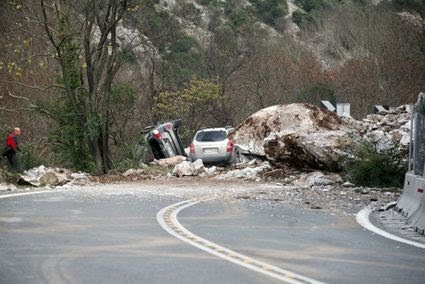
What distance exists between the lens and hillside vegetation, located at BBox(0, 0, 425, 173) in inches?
1081

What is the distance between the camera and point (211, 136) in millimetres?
29516

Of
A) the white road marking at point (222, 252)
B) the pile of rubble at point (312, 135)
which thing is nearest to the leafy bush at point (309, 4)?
the pile of rubble at point (312, 135)

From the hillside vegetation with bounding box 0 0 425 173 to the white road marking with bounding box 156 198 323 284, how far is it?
50.0 ft

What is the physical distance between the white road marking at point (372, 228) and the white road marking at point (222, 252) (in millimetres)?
2615

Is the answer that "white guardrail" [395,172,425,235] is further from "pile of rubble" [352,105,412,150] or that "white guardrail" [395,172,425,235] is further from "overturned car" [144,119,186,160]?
"overturned car" [144,119,186,160]

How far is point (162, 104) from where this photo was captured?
47094 millimetres

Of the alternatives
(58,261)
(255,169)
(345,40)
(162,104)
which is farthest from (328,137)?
(345,40)

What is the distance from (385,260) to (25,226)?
551cm

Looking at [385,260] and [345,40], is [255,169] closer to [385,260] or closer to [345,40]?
[385,260]

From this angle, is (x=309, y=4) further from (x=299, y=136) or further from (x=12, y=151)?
(x=299, y=136)

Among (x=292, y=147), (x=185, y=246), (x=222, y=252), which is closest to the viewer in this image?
(x=222, y=252)

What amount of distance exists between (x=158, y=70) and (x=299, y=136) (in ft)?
108

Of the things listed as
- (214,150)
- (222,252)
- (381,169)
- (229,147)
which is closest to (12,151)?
(214,150)

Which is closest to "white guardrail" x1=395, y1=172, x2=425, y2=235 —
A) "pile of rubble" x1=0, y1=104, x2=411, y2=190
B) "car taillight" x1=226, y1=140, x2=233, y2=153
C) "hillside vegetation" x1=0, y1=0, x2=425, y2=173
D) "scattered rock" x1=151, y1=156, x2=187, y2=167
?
"pile of rubble" x1=0, y1=104, x2=411, y2=190
